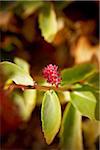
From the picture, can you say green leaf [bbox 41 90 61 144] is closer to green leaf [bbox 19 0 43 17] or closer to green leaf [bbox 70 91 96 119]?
green leaf [bbox 70 91 96 119]

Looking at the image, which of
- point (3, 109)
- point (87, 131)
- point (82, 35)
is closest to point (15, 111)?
point (3, 109)

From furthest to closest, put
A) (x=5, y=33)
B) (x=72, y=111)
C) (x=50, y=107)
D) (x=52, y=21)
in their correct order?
(x=5, y=33) < (x=52, y=21) < (x=72, y=111) < (x=50, y=107)

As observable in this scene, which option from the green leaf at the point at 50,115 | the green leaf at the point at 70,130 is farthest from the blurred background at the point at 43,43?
the green leaf at the point at 50,115

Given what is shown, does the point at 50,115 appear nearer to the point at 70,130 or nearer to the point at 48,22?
the point at 70,130

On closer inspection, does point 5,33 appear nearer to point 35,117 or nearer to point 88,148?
point 35,117

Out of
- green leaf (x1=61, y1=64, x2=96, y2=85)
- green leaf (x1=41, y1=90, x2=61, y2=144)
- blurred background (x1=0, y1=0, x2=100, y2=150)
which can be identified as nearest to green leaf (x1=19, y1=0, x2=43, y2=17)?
blurred background (x1=0, y1=0, x2=100, y2=150)

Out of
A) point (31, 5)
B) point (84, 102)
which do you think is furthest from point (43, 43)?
point (84, 102)
